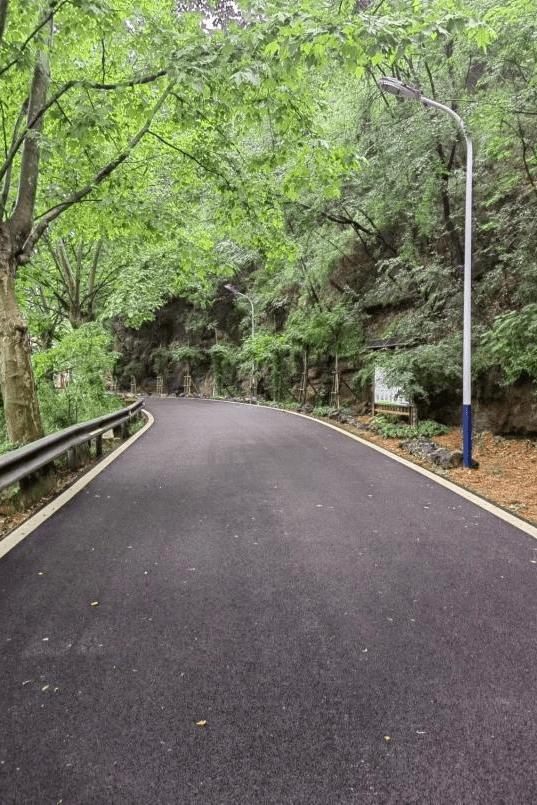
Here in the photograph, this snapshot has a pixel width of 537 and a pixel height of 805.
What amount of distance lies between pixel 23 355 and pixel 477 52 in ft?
41.4

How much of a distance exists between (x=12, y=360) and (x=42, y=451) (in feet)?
7.60

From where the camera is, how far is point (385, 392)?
13.3 m

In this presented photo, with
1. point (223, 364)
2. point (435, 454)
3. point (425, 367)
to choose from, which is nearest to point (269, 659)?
point (435, 454)

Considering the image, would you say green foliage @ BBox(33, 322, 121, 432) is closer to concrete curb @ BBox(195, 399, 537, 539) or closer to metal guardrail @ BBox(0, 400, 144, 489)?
metal guardrail @ BBox(0, 400, 144, 489)

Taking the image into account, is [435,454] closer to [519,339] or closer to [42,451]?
[519,339]

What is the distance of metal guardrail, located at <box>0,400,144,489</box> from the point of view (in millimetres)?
4695

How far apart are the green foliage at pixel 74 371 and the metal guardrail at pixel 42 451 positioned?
386cm

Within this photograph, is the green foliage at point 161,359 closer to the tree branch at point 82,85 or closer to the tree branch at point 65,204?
the tree branch at point 65,204

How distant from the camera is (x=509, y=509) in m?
5.43

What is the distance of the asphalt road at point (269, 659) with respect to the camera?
6.04 ft

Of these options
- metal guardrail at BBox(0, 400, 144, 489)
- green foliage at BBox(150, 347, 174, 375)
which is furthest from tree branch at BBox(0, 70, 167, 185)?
green foliage at BBox(150, 347, 174, 375)

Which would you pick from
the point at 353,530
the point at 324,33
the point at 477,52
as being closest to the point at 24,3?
the point at 324,33

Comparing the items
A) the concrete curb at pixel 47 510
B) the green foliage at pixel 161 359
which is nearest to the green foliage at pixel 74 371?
the concrete curb at pixel 47 510

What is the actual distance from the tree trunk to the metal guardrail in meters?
0.74
